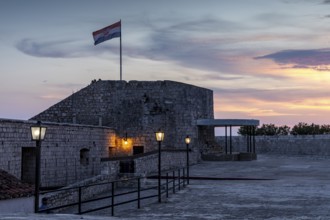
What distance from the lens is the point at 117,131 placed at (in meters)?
37.2

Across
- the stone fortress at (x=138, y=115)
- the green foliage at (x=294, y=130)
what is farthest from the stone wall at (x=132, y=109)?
the green foliage at (x=294, y=130)

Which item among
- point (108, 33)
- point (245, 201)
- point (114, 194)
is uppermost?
point (108, 33)

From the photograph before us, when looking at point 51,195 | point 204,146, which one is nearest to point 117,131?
point 204,146

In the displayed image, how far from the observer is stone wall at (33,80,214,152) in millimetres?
37625

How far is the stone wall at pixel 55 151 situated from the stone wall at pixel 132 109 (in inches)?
175

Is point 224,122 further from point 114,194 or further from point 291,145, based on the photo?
point 114,194

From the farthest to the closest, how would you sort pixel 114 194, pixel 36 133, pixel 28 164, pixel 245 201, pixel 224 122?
pixel 224 122 < pixel 28 164 < pixel 114 194 < pixel 245 201 < pixel 36 133

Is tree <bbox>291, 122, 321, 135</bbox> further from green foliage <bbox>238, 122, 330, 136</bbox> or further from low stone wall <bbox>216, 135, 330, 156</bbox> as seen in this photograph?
low stone wall <bbox>216, 135, 330, 156</bbox>

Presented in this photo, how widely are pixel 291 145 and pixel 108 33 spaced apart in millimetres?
23121

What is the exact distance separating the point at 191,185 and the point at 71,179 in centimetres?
749

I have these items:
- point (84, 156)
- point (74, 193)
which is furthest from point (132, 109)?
point (74, 193)

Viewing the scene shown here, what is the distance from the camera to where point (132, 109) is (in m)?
37.8

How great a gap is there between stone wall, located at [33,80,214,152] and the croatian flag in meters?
3.35

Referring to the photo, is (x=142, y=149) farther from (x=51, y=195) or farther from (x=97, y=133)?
(x=51, y=195)
